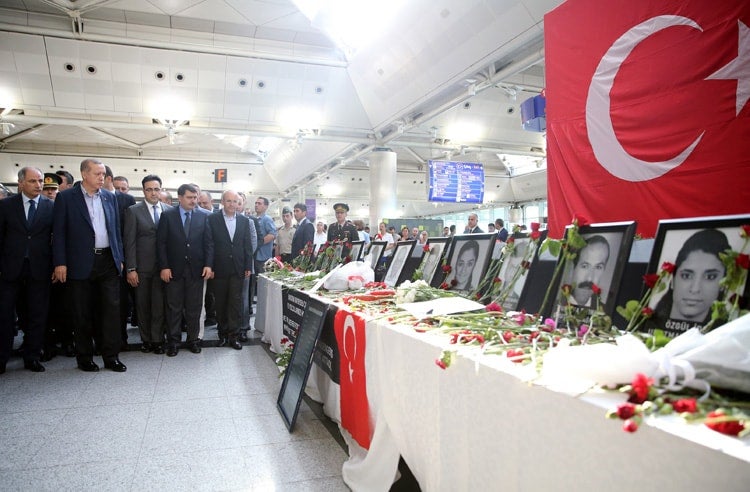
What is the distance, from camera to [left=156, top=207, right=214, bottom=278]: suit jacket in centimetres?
441

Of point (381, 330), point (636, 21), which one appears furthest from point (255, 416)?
point (636, 21)

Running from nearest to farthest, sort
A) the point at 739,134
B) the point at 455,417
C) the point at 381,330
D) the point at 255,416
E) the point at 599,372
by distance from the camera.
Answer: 1. the point at 599,372
2. the point at 455,417
3. the point at 381,330
4. the point at 739,134
5. the point at 255,416

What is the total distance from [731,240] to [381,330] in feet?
3.81

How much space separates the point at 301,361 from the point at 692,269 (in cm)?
194

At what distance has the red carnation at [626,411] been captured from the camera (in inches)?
30.5

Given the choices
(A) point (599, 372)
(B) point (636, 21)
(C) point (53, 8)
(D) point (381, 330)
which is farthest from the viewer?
(C) point (53, 8)

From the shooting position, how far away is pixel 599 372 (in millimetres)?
914

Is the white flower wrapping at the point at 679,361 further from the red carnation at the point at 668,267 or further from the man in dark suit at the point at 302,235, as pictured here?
the man in dark suit at the point at 302,235

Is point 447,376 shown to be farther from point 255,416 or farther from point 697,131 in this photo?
point 697,131

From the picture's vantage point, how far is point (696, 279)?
3.91 ft

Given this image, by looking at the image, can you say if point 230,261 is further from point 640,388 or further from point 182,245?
point 640,388

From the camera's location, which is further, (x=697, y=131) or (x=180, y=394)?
(x=180, y=394)

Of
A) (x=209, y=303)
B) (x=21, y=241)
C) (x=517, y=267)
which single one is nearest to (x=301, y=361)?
(x=517, y=267)

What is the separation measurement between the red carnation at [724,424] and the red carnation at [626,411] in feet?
0.34
